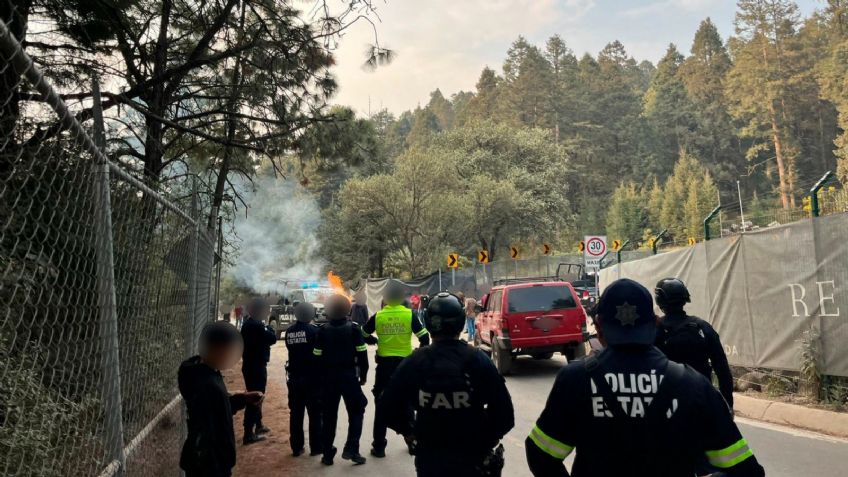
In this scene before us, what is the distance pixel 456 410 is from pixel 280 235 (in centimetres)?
6198

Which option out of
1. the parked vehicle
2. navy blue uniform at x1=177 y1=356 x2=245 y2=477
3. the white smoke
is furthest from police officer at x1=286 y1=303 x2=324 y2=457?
the white smoke

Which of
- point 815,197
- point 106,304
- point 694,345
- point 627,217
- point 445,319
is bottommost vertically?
point 694,345

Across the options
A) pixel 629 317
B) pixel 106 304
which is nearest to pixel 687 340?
pixel 629 317

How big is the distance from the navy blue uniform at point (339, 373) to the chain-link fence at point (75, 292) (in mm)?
2007

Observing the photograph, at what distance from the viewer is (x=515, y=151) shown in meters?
51.1

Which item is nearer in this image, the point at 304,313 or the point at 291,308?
the point at 304,313

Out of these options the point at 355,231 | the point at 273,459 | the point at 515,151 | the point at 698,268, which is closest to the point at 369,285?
the point at 355,231

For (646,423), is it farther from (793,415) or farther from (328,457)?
(793,415)

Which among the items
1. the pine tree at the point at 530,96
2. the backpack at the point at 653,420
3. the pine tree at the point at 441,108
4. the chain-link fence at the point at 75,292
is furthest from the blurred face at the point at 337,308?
the pine tree at the point at 441,108

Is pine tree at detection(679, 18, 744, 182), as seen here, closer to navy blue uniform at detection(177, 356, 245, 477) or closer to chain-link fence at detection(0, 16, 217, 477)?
chain-link fence at detection(0, 16, 217, 477)

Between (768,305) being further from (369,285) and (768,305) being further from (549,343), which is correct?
(369,285)

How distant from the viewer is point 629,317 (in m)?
2.61

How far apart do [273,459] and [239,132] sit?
612 cm

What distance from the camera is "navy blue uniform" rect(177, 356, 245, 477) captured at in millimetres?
3562
